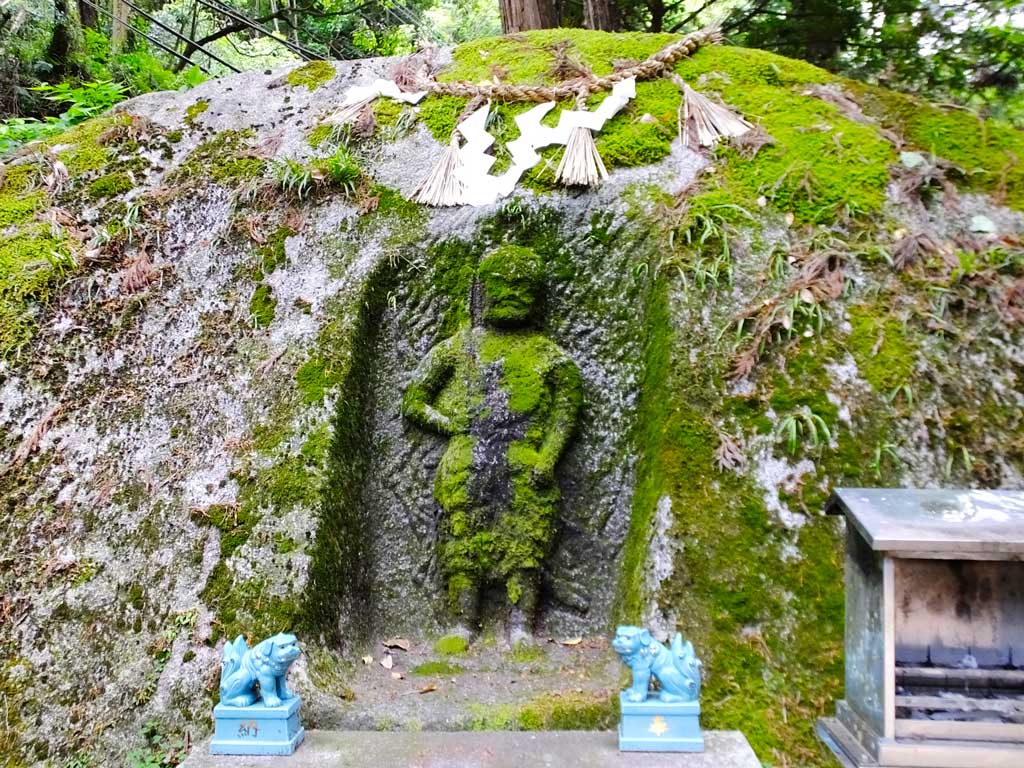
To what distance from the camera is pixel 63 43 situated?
28.8 ft

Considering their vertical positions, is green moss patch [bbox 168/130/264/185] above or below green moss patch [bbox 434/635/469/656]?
above

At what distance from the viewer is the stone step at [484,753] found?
2.43m

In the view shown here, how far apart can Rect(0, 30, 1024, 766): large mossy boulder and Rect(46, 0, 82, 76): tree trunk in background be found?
4.62 metres

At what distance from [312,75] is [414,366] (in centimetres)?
305

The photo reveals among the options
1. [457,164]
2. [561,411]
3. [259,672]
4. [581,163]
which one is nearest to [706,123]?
[581,163]

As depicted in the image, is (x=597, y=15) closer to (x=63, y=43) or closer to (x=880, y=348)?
A: (x=880, y=348)

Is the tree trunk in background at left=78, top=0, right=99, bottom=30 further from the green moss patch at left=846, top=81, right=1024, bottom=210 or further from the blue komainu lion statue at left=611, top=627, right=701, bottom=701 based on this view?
the blue komainu lion statue at left=611, top=627, right=701, bottom=701

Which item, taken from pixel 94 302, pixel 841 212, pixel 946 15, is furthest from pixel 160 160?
pixel 946 15

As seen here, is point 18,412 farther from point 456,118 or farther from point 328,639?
point 456,118

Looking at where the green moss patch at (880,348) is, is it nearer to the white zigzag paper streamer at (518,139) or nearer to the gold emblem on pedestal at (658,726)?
the gold emblem on pedestal at (658,726)

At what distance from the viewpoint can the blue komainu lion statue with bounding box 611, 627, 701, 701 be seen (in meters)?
2.49

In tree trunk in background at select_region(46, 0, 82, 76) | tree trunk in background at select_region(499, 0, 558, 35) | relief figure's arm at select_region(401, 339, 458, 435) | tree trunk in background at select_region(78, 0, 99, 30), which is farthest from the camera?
tree trunk in background at select_region(78, 0, 99, 30)

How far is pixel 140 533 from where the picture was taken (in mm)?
3699

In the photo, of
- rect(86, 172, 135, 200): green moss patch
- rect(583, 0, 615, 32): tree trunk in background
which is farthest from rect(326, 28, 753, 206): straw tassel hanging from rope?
rect(583, 0, 615, 32): tree trunk in background
